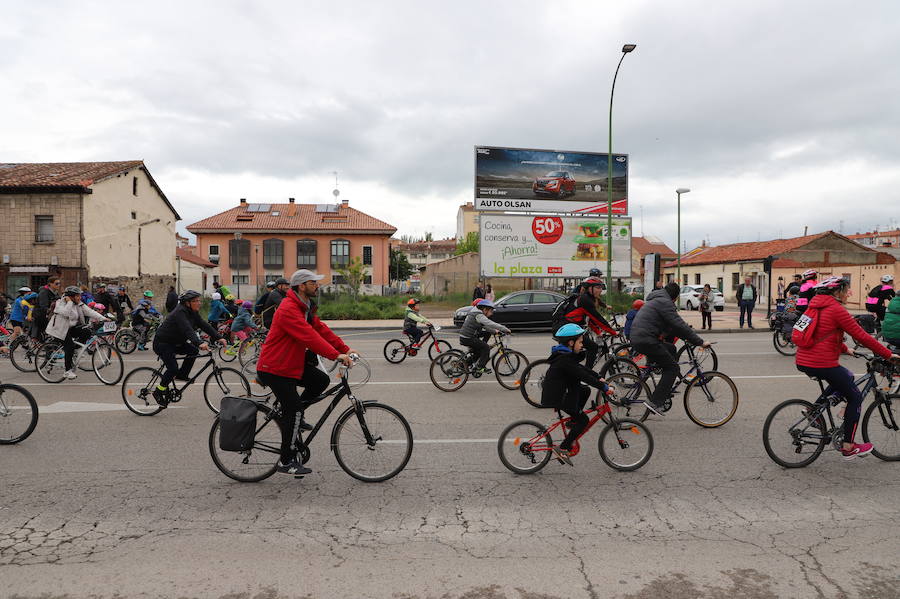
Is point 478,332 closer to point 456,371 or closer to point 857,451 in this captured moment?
point 456,371

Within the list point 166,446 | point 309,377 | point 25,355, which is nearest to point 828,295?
point 309,377

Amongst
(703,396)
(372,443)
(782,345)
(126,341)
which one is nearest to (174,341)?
(372,443)

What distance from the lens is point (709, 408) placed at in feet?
22.2

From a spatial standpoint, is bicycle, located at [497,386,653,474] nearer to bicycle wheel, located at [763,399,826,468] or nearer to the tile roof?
bicycle wheel, located at [763,399,826,468]

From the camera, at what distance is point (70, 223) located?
28.5 metres

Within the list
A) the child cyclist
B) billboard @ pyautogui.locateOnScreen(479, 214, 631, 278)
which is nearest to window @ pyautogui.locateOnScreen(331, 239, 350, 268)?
billboard @ pyautogui.locateOnScreen(479, 214, 631, 278)

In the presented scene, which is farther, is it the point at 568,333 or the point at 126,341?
the point at 126,341

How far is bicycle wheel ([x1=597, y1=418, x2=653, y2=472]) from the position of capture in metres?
5.17

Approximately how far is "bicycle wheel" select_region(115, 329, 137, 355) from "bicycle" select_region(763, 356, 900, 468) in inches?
545

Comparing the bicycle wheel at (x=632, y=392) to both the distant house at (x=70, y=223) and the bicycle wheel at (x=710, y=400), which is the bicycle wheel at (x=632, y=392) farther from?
the distant house at (x=70, y=223)

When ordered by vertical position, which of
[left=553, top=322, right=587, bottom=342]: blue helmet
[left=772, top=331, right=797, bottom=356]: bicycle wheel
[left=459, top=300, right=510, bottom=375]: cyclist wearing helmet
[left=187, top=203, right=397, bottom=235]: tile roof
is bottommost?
[left=772, top=331, right=797, bottom=356]: bicycle wheel

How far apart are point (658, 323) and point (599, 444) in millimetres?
2215

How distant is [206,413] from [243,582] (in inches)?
182

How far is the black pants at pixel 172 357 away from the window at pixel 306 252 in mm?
53072
